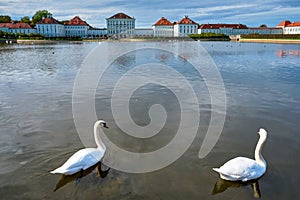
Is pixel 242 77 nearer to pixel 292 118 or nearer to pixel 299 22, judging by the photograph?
pixel 292 118

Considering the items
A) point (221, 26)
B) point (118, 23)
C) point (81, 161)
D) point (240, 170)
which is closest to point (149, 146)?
point (81, 161)

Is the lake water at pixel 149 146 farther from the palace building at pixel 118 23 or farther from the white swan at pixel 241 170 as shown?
the palace building at pixel 118 23

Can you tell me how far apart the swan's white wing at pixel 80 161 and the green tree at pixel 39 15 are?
501ft

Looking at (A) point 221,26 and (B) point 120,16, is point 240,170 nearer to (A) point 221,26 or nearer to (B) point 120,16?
(A) point 221,26

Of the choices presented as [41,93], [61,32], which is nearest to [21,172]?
[41,93]

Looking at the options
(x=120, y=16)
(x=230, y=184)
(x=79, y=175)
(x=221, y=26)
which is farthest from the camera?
(x=120, y=16)

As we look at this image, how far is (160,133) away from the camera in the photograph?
7258mm

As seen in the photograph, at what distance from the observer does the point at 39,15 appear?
142 metres

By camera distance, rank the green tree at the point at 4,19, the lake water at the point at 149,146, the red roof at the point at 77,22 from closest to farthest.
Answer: the lake water at the point at 149,146 < the green tree at the point at 4,19 < the red roof at the point at 77,22

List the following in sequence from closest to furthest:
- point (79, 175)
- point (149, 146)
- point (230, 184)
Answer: point (230, 184) < point (79, 175) < point (149, 146)

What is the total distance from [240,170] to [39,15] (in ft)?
521

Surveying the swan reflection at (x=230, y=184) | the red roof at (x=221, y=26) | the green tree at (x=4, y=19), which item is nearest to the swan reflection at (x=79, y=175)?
the swan reflection at (x=230, y=184)

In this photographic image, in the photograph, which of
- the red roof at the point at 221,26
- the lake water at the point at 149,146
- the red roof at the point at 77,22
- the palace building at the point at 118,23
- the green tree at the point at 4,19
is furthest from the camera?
the palace building at the point at 118,23

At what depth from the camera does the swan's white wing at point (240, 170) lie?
475 cm
